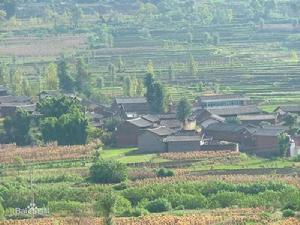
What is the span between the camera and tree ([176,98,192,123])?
4309cm

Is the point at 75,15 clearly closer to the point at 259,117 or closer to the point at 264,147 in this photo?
the point at 259,117

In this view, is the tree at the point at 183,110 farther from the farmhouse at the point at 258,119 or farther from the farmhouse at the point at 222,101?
the farmhouse at the point at 222,101

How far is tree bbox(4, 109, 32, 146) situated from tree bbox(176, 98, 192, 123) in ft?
19.9

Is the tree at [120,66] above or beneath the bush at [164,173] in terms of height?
beneath

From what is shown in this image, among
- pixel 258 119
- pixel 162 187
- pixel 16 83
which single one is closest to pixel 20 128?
pixel 258 119

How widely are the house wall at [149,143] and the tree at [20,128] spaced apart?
15.7ft

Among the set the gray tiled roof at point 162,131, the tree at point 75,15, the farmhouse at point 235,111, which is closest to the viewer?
the gray tiled roof at point 162,131

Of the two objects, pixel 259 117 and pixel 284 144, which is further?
pixel 259 117

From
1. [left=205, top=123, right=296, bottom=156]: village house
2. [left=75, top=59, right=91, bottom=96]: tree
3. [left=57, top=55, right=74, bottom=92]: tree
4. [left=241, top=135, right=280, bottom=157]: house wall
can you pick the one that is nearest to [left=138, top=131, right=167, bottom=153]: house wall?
[left=205, top=123, right=296, bottom=156]: village house

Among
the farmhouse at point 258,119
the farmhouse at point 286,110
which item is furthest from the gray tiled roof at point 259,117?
the farmhouse at point 286,110

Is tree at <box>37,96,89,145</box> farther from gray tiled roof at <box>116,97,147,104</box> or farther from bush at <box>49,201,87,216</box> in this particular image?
bush at <box>49,201,87,216</box>

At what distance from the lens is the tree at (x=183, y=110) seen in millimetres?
43094

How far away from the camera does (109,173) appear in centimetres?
3350

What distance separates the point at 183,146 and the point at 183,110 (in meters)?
4.57
